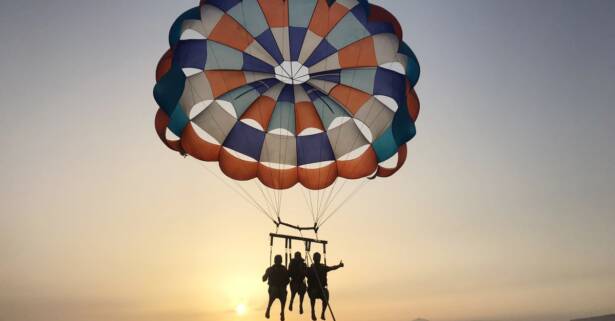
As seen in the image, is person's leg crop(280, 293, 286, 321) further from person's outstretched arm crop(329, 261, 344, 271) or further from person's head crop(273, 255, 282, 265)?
person's outstretched arm crop(329, 261, 344, 271)

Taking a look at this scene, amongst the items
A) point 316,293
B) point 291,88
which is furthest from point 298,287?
point 291,88

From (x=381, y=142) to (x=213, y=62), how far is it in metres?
4.54

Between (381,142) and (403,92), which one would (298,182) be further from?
(403,92)

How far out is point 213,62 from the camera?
41.0 ft

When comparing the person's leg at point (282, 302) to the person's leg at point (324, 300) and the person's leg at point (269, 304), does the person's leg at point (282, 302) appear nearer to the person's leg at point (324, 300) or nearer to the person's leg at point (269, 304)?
the person's leg at point (269, 304)

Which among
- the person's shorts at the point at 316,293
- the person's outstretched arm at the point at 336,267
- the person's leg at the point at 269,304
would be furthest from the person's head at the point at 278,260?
the person's outstretched arm at the point at 336,267

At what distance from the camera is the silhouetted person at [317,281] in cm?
1144

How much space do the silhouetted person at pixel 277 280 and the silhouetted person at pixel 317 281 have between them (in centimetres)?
58

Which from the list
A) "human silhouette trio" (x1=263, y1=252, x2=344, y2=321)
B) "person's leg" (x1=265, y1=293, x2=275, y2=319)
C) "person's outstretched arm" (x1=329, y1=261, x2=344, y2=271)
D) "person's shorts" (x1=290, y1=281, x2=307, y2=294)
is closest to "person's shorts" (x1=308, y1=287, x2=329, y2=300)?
"human silhouette trio" (x1=263, y1=252, x2=344, y2=321)

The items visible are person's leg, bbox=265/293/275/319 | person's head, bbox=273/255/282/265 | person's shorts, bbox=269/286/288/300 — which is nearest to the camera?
person's leg, bbox=265/293/275/319

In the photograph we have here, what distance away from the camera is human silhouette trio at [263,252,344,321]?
11297 mm

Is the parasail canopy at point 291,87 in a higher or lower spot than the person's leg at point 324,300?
higher

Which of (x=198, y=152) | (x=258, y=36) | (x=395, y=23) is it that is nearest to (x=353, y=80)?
(x=395, y=23)

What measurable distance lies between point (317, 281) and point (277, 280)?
91 cm
